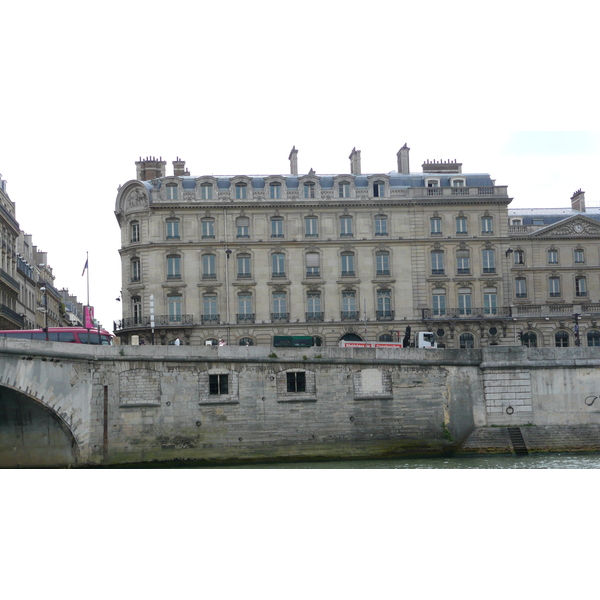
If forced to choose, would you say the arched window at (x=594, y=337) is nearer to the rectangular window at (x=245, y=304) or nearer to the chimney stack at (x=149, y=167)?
the rectangular window at (x=245, y=304)

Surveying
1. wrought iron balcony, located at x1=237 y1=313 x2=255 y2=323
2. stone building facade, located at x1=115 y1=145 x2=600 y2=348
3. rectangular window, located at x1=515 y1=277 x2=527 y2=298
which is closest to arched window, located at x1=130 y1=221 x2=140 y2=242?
stone building facade, located at x1=115 y1=145 x2=600 y2=348

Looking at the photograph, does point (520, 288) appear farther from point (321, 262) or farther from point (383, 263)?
point (321, 262)

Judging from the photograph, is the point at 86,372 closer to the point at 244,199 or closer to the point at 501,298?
the point at 244,199

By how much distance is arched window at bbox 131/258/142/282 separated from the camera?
6659 cm

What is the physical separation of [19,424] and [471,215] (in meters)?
35.6

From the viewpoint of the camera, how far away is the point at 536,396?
46188 millimetres

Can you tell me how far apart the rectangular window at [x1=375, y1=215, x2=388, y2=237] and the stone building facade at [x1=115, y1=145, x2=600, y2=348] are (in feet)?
0.21

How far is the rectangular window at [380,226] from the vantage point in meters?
68.2

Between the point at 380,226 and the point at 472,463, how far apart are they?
28.8 m

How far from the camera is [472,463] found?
4178 cm

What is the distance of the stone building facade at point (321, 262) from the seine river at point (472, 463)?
23741mm

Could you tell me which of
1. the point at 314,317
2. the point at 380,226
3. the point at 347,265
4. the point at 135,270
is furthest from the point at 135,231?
the point at 380,226

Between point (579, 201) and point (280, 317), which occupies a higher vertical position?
point (579, 201)

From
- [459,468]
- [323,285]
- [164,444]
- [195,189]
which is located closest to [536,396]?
[459,468]
